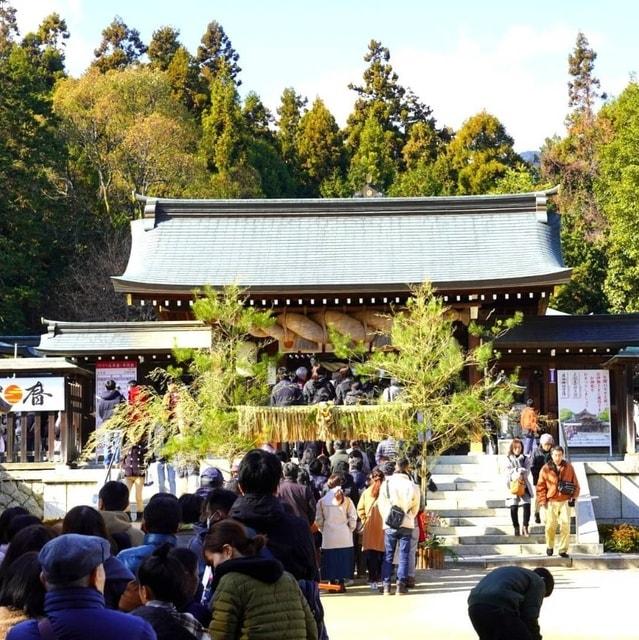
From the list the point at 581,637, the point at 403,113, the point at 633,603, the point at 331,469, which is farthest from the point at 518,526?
the point at 403,113

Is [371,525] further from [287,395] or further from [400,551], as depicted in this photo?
[287,395]

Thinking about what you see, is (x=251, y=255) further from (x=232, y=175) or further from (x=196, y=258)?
(x=232, y=175)

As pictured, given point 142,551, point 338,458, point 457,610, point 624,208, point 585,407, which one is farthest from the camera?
point 624,208

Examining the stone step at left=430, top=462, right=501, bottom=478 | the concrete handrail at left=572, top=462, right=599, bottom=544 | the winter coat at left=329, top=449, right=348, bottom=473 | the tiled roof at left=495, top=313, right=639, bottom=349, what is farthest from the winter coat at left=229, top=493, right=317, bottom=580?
the tiled roof at left=495, top=313, right=639, bottom=349

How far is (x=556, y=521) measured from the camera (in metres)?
18.6

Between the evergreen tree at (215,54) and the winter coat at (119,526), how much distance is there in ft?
183

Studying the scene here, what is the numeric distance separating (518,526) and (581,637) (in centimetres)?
754

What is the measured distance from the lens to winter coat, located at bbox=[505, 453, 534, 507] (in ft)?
63.8

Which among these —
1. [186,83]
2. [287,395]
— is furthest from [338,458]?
[186,83]

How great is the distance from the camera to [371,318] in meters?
26.6

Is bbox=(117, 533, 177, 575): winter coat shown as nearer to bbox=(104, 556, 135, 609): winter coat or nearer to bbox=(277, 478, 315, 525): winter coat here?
bbox=(104, 556, 135, 609): winter coat

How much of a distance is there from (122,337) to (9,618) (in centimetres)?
2265

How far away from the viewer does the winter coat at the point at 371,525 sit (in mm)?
16203

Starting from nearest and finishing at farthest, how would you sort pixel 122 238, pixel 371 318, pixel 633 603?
pixel 633 603 → pixel 371 318 → pixel 122 238
